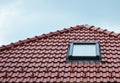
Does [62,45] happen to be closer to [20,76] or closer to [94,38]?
[94,38]

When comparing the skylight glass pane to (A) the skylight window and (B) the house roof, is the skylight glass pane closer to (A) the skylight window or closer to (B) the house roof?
(A) the skylight window

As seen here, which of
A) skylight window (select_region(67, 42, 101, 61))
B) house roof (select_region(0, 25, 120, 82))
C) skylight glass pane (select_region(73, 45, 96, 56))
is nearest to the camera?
house roof (select_region(0, 25, 120, 82))

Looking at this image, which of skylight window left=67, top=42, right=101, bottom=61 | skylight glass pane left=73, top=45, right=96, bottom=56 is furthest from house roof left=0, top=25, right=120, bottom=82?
skylight glass pane left=73, top=45, right=96, bottom=56

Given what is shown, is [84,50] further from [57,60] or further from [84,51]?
[57,60]

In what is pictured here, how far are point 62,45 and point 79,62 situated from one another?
1.49 meters

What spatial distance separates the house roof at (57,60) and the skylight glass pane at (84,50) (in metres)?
0.30

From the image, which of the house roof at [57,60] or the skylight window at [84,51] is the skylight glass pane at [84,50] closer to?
the skylight window at [84,51]

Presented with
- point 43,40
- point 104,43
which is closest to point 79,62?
point 104,43

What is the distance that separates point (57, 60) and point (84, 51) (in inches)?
39.9

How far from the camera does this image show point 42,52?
9211mm

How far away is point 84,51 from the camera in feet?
29.4

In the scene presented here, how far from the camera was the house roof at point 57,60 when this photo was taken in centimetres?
763

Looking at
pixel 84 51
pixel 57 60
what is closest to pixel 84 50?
pixel 84 51

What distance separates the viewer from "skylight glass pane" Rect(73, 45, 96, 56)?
8780 mm
